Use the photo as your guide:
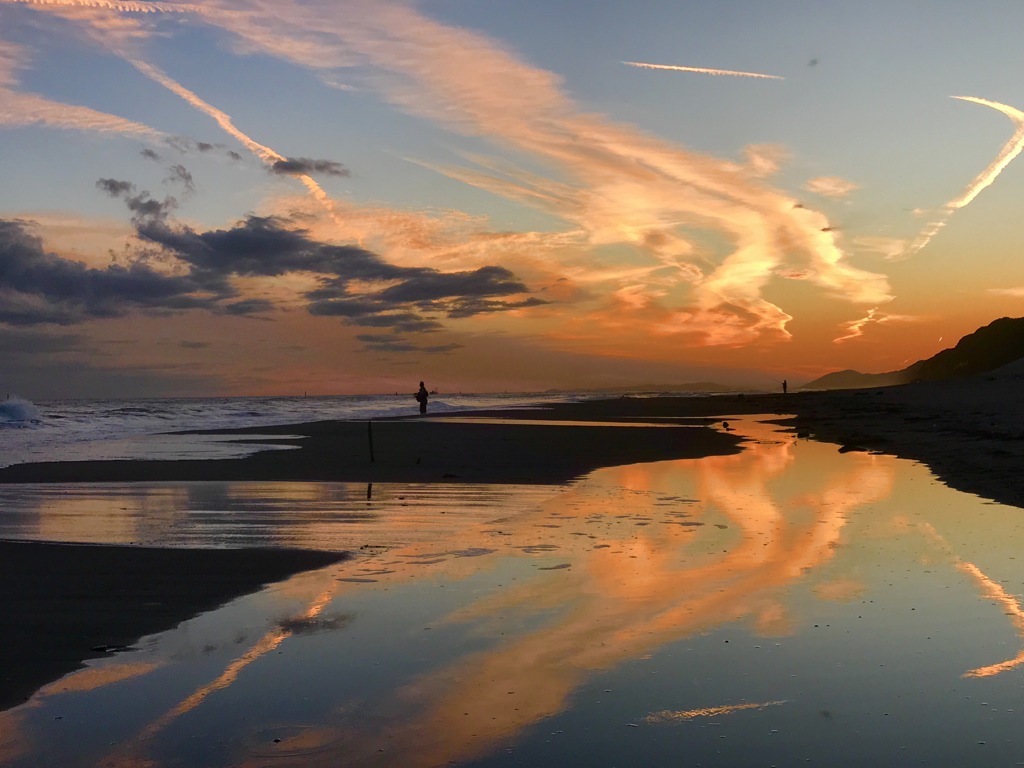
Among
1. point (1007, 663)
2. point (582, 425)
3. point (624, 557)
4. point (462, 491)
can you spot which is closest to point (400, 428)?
point (582, 425)

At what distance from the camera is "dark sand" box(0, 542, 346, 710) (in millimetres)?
8312

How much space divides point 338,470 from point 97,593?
1527cm

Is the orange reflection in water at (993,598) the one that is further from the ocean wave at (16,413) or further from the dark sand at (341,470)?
the ocean wave at (16,413)

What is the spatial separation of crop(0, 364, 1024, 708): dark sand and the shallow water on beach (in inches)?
32.4

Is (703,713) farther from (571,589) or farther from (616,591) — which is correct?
(571,589)

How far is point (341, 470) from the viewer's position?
85.6ft

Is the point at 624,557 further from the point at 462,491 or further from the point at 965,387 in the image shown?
the point at 965,387

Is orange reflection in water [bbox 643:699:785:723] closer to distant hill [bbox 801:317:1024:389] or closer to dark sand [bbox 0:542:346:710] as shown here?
dark sand [bbox 0:542:346:710]

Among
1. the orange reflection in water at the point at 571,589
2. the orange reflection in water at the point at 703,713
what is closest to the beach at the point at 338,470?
the orange reflection in water at the point at 571,589

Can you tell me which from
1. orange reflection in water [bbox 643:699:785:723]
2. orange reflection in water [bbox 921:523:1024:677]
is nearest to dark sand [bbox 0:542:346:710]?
orange reflection in water [bbox 643:699:785:723]

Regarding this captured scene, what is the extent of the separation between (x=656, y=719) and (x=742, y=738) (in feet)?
2.10

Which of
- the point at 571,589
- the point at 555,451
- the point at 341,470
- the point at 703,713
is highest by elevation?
the point at 555,451

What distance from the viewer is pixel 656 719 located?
6.46 meters

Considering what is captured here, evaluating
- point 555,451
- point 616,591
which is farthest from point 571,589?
point 555,451
